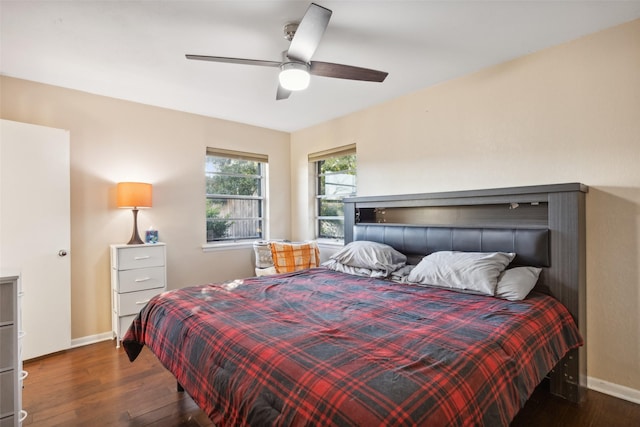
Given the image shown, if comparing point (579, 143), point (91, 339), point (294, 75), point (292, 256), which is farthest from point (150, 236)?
point (579, 143)

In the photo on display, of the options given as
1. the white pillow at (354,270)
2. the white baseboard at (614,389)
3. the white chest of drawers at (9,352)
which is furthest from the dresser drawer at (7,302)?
the white baseboard at (614,389)

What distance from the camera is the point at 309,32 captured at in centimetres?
176

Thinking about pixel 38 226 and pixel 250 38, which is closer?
pixel 250 38

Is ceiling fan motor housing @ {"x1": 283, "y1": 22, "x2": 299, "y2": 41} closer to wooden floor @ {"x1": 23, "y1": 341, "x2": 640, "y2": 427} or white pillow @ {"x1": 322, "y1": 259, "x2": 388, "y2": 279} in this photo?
white pillow @ {"x1": 322, "y1": 259, "x2": 388, "y2": 279}

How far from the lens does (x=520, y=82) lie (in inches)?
100.0

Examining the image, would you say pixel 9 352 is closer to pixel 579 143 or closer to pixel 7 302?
pixel 7 302

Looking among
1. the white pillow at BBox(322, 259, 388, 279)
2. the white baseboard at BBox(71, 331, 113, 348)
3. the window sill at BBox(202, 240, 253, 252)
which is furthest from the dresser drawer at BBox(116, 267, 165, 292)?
the white pillow at BBox(322, 259, 388, 279)

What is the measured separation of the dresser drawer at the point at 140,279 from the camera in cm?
309

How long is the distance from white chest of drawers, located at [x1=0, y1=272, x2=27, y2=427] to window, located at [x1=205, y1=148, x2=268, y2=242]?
2.49 m

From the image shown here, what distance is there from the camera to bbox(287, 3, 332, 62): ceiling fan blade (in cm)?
162

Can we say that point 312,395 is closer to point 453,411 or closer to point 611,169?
point 453,411

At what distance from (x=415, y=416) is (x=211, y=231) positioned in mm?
3685

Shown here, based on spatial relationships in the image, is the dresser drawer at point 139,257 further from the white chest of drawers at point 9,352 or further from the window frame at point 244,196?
the white chest of drawers at point 9,352

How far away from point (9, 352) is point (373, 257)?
2452 millimetres
